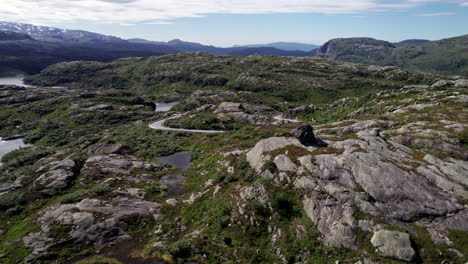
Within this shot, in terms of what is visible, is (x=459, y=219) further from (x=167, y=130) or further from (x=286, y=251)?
(x=167, y=130)

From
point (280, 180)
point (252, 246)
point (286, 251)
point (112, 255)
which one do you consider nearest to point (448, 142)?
point (280, 180)

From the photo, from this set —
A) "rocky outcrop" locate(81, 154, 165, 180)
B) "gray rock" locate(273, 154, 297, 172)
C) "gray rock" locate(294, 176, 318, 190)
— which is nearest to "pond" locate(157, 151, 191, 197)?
"rocky outcrop" locate(81, 154, 165, 180)

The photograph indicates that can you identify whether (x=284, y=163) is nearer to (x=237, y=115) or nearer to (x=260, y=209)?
(x=260, y=209)

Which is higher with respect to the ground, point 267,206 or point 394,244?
point 394,244

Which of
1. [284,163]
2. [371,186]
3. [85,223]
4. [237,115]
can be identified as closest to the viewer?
[371,186]

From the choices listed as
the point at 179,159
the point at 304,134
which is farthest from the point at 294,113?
the point at 304,134

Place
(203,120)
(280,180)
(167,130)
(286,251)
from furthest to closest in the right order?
(203,120)
(167,130)
(280,180)
(286,251)

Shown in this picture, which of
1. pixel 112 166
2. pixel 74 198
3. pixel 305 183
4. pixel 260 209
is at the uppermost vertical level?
pixel 305 183
